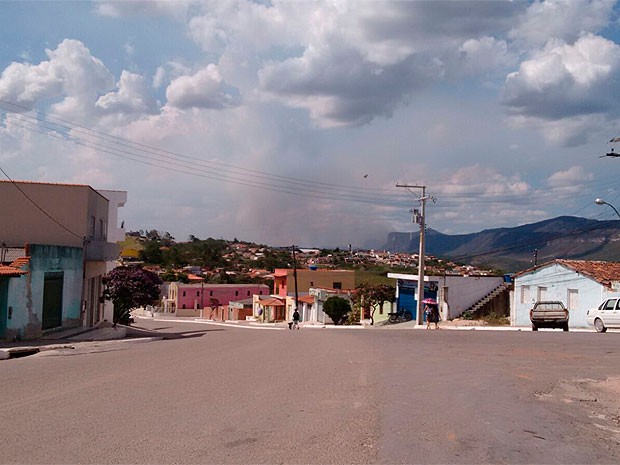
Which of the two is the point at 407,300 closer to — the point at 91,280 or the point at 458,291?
the point at 458,291

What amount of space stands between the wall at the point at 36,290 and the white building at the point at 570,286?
28.4m

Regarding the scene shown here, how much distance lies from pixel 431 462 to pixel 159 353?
13.8m

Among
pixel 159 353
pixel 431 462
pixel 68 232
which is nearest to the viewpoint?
pixel 431 462

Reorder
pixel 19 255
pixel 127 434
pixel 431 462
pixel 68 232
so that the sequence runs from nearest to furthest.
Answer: pixel 431 462 < pixel 127 434 < pixel 19 255 < pixel 68 232

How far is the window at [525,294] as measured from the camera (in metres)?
45.7

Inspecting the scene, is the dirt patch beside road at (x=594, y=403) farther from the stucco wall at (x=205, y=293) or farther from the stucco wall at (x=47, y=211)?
the stucco wall at (x=205, y=293)

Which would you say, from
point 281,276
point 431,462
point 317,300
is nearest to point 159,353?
point 431,462

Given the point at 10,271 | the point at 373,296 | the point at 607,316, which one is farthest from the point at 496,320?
the point at 10,271

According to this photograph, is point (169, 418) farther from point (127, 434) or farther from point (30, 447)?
point (30, 447)

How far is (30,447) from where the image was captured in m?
7.32

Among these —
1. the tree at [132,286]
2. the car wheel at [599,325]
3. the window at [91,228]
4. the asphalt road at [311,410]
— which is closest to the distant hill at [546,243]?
the car wheel at [599,325]

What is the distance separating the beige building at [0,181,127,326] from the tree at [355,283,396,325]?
29.2 m

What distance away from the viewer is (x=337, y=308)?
213 feet

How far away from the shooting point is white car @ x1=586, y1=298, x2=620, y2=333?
29.8 m
